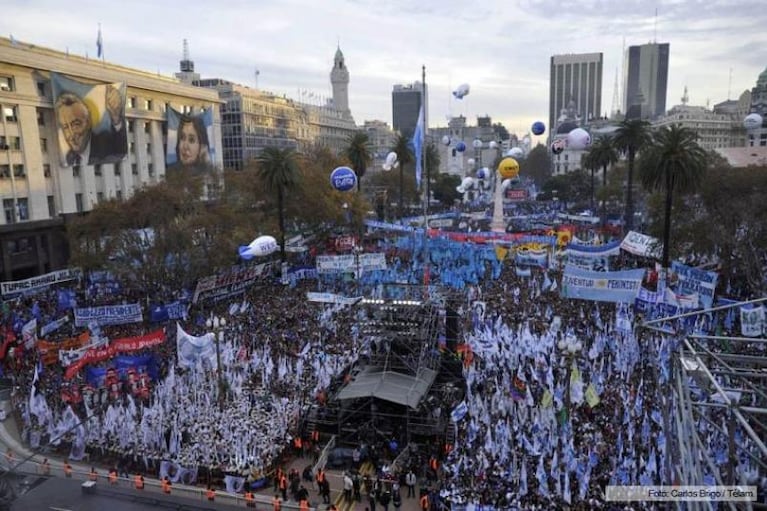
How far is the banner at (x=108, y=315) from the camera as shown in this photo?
26281 millimetres

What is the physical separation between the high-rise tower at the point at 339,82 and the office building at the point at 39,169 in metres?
122

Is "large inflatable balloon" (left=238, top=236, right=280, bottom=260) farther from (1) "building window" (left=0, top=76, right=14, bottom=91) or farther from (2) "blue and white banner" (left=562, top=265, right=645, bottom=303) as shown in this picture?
(1) "building window" (left=0, top=76, right=14, bottom=91)

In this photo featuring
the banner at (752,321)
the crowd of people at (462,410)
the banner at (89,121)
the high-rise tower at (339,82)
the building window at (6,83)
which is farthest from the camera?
the high-rise tower at (339,82)

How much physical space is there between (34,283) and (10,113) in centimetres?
1410

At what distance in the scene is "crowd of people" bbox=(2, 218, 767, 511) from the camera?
14.8 m

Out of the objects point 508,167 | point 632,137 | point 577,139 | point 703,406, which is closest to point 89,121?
point 508,167

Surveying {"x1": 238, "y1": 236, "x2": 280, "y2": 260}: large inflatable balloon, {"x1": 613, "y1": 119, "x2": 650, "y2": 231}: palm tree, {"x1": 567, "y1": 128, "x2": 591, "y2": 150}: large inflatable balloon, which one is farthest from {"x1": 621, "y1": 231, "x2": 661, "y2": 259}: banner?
{"x1": 238, "y1": 236, "x2": 280, "y2": 260}: large inflatable balloon

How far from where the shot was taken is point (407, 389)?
1905 centimetres

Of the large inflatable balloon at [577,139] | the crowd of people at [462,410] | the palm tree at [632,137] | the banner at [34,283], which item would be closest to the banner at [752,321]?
the crowd of people at [462,410]

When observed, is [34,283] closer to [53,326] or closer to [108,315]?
[53,326]

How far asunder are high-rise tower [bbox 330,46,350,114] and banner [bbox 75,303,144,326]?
152m

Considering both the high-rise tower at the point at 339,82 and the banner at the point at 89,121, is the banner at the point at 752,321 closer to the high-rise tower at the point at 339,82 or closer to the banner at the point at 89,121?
the banner at the point at 89,121

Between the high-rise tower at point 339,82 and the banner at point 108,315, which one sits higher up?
the high-rise tower at point 339,82

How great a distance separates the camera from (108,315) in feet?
87.0
